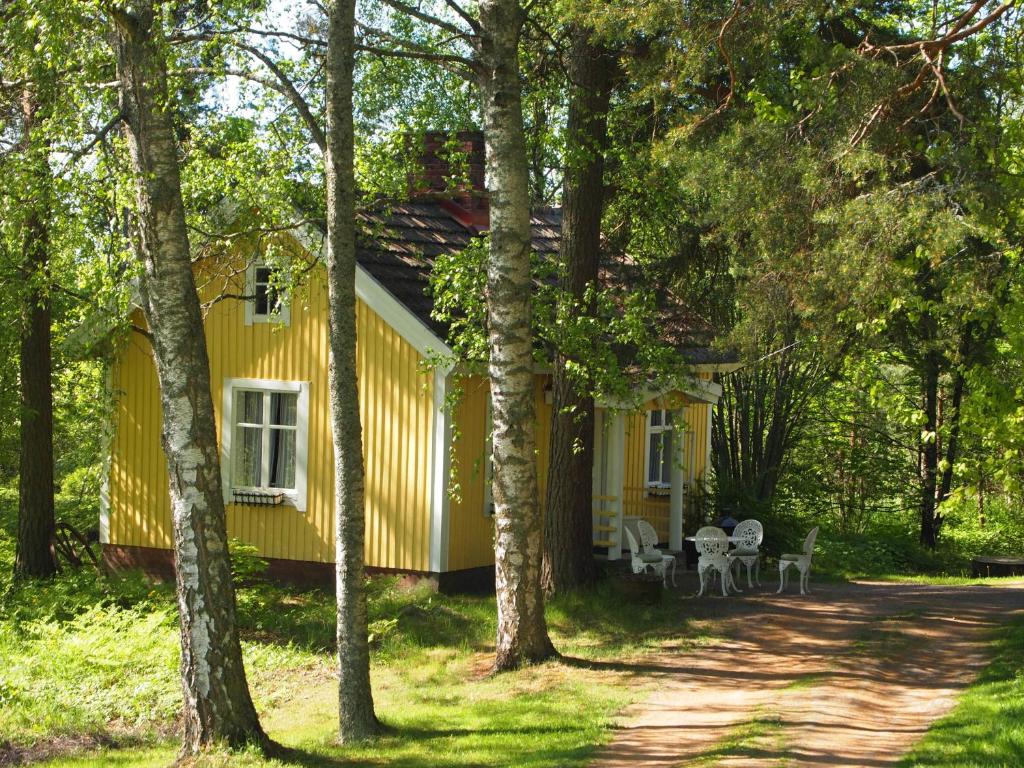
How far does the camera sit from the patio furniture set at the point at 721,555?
1572 cm

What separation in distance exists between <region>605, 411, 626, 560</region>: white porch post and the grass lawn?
2314 millimetres

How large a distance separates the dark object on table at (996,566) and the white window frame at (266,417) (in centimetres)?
1261

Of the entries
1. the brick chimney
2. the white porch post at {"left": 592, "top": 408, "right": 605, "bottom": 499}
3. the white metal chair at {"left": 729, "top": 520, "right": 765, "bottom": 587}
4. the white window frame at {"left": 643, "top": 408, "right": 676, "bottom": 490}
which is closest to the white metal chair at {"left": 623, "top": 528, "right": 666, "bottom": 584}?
the white metal chair at {"left": 729, "top": 520, "right": 765, "bottom": 587}

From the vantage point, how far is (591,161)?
14.1 meters

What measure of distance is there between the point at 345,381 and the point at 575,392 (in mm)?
5228

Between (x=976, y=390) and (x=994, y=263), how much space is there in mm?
1369

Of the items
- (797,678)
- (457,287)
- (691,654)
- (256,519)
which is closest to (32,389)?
(256,519)

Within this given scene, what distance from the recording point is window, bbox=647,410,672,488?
19.9 metres

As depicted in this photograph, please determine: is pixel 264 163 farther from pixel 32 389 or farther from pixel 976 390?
pixel 976 390

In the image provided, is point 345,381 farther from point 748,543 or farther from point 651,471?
point 651,471

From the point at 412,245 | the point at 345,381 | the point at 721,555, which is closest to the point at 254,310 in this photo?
the point at 412,245

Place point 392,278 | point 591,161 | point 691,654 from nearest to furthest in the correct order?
point 691,654 → point 591,161 → point 392,278

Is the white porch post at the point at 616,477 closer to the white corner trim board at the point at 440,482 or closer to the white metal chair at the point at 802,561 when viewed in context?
the white metal chair at the point at 802,561

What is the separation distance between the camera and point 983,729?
848cm
